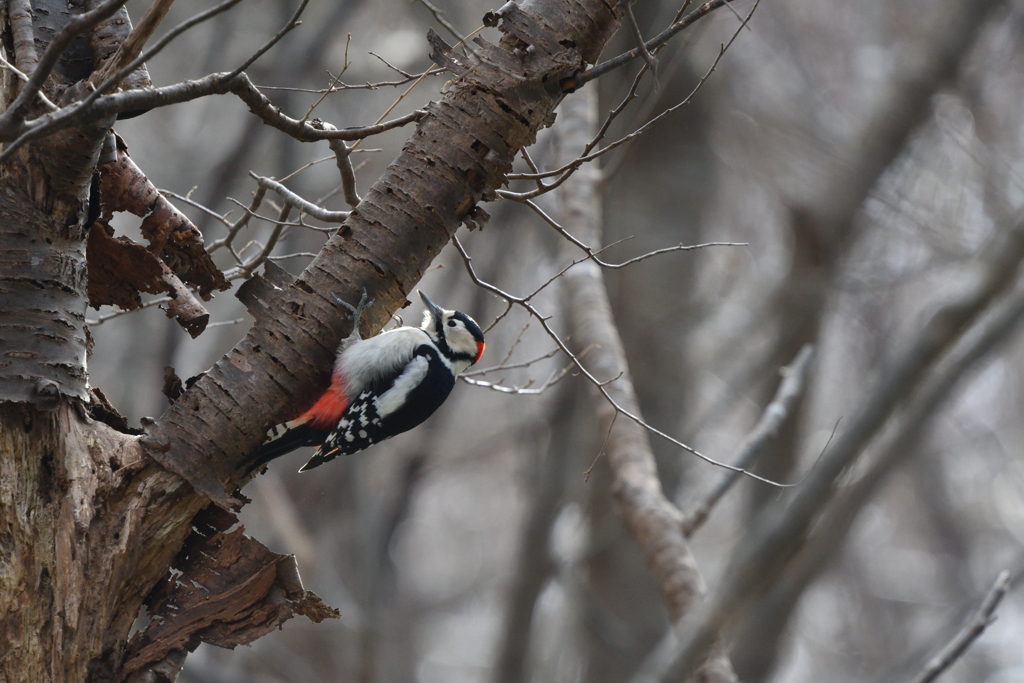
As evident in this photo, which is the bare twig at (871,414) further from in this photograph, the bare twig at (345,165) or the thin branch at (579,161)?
the bare twig at (345,165)

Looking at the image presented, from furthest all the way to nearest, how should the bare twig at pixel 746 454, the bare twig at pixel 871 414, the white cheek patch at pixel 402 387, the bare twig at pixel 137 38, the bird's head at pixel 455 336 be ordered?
1. the bird's head at pixel 455 336
2. the bare twig at pixel 746 454
3. the white cheek patch at pixel 402 387
4. the bare twig at pixel 137 38
5. the bare twig at pixel 871 414

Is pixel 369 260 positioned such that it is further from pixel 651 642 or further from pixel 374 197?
pixel 651 642

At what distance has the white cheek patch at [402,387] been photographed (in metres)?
3.35

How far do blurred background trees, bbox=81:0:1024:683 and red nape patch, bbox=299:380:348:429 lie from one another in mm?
1243

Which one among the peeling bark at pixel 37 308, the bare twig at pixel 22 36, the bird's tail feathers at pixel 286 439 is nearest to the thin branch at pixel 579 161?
the bird's tail feathers at pixel 286 439

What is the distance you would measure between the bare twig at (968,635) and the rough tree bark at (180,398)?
1.75m

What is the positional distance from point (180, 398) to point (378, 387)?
110 cm

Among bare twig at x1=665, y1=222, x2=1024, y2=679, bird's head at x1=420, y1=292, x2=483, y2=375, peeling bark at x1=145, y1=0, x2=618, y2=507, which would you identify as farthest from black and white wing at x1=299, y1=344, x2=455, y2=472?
bare twig at x1=665, y1=222, x2=1024, y2=679

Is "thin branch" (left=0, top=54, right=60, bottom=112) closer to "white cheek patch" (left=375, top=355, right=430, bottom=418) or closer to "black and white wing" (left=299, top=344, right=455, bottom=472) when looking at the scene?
"black and white wing" (left=299, top=344, right=455, bottom=472)

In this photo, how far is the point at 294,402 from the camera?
96.3 inches

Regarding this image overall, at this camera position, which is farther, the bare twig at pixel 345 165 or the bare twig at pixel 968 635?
the bare twig at pixel 345 165

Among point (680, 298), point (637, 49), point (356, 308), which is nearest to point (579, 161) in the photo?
point (637, 49)

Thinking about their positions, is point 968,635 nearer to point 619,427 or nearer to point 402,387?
point 402,387

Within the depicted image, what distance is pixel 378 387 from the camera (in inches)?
133
